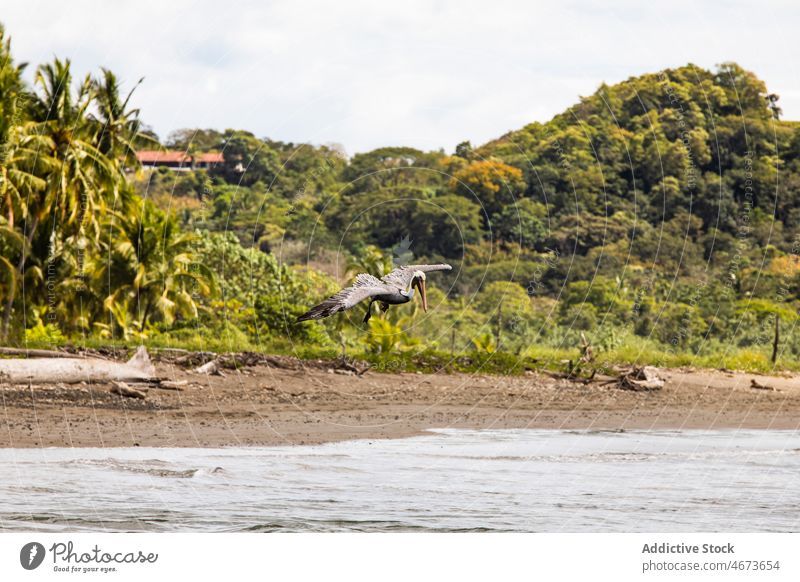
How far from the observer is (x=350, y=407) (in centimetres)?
2500

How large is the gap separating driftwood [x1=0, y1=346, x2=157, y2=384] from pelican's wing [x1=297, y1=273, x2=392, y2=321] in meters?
Result: 11.2

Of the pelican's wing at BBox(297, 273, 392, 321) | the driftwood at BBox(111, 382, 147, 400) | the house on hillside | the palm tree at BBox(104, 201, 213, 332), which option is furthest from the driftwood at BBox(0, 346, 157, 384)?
the house on hillside

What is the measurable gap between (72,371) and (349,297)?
12.5 meters

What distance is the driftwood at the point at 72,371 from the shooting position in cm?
2320

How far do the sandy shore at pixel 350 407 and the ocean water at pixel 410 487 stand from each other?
97cm

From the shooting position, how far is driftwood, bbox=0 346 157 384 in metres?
23.2

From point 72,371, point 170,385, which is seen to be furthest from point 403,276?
point 72,371

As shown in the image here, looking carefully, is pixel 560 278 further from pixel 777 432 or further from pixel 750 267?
pixel 777 432

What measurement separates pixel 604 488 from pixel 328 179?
1306 inches

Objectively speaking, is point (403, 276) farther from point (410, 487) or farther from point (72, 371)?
point (72, 371)

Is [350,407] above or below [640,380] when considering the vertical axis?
below

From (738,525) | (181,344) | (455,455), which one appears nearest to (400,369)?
(181,344)

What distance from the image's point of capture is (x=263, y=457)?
20.1 metres

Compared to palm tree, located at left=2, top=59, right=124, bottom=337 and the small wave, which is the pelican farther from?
palm tree, located at left=2, top=59, right=124, bottom=337
